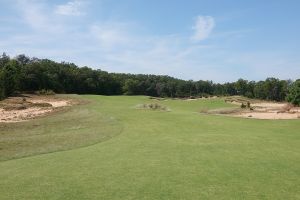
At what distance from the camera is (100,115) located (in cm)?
3094

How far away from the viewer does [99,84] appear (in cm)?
10288

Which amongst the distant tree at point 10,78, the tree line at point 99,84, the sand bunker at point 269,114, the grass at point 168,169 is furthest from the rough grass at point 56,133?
the distant tree at point 10,78

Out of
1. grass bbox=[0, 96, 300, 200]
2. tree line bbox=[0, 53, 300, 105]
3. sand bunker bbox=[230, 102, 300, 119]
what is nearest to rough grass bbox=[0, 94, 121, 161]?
grass bbox=[0, 96, 300, 200]

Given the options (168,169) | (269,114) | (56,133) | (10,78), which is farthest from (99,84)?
(168,169)

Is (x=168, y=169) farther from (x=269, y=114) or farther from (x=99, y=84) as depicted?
(x=99, y=84)

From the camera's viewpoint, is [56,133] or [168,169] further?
[56,133]

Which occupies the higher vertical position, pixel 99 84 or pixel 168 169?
pixel 99 84

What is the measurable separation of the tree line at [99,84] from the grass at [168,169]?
133 feet

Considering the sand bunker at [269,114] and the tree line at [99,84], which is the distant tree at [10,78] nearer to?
the tree line at [99,84]

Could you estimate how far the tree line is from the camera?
6981 centimetres

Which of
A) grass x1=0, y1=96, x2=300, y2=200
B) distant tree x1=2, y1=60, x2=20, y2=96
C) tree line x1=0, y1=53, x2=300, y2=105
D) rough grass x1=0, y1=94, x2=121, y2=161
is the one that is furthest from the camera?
tree line x1=0, y1=53, x2=300, y2=105

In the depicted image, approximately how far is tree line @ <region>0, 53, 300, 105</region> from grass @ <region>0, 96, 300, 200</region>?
40687 mm

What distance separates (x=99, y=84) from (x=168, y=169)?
92.7 m

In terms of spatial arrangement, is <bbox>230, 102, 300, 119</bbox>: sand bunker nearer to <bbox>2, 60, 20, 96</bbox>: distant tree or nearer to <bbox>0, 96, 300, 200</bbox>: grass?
<bbox>0, 96, 300, 200</bbox>: grass
